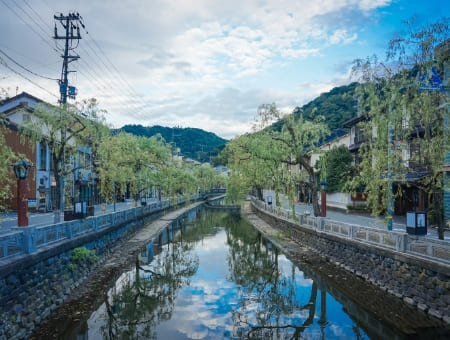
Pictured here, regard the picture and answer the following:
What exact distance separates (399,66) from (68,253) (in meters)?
15.3

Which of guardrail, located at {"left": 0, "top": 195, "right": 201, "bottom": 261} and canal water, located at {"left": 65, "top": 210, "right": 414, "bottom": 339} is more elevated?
guardrail, located at {"left": 0, "top": 195, "right": 201, "bottom": 261}

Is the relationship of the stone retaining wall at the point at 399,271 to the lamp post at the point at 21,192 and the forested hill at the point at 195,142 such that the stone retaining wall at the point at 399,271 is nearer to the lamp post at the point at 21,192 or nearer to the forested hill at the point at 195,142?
the lamp post at the point at 21,192

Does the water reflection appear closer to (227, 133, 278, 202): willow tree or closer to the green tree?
(227, 133, 278, 202): willow tree

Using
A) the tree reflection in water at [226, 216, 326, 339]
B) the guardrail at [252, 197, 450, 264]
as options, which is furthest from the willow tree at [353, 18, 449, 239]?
the tree reflection in water at [226, 216, 326, 339]

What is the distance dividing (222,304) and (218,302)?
31 cm

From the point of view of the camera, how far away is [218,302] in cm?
1370

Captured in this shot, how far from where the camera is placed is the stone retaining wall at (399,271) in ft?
34.4

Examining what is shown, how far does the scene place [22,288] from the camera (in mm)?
10336

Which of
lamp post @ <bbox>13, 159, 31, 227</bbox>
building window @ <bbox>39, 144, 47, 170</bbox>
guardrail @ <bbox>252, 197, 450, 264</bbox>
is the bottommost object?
guardrail @ <bbox>252, 197, 450, 264</bbox>

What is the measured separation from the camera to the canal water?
10836 millimetres

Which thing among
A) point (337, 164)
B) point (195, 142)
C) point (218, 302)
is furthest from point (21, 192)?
point (195, 142)

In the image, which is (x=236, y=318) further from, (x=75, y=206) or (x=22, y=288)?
(x=75, y=206)

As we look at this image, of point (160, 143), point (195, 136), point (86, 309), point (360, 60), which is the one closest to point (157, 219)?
point (160, 143)

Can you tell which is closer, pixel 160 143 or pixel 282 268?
pixel 282 268
